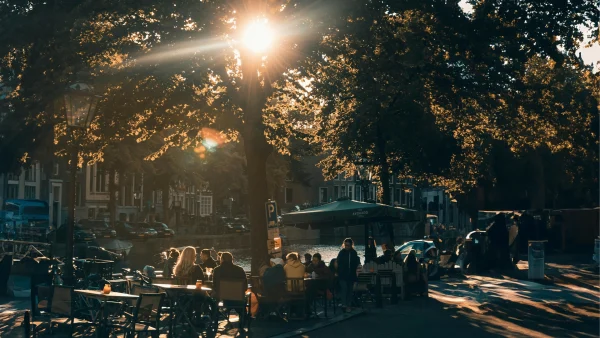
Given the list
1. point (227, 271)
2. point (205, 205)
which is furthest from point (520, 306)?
point (205, 205)

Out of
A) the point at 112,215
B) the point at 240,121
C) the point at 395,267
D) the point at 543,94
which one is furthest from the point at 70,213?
the point at 112,215

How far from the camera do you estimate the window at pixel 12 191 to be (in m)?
78.2

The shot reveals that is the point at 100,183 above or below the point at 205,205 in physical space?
above

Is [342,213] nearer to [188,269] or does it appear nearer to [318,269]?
[318,269]

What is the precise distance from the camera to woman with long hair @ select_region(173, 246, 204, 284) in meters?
18.9

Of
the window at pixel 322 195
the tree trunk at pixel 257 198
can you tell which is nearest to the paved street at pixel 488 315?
the tree trunk at pixel 257 198

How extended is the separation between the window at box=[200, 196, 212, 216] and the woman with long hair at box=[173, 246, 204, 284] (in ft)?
326

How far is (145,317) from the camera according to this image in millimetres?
14188

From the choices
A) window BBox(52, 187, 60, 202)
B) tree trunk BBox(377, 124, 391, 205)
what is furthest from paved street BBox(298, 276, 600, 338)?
window BBox(52, 187, 60, 202)

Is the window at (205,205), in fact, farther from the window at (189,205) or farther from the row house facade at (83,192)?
the row house facade at (83,192)

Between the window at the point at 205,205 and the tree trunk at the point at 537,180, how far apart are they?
6324 cm

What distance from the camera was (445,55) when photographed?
2653 cm

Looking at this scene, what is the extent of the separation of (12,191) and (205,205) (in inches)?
1698

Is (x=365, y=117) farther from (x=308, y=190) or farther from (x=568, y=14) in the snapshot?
(x=308, y=190)
